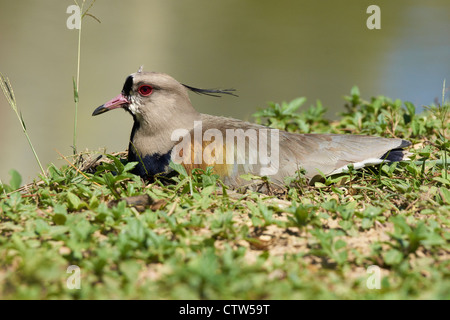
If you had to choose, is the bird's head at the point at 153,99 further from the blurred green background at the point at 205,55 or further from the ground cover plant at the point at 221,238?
the blurred green background at the point at 205,55

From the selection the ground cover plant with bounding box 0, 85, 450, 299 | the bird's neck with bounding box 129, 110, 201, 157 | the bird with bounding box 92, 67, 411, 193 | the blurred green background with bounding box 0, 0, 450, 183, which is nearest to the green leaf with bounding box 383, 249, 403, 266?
the ground cover plant with bounding box 0, 85, 450, 299

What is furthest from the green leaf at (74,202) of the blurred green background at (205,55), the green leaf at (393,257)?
the blurred green background at (205,55)

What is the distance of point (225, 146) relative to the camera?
3709mm

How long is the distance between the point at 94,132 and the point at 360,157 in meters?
4.97

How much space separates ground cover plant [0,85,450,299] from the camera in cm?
221

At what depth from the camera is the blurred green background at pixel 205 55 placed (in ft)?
26.7

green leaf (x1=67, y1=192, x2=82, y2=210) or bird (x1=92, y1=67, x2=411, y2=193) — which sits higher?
bird (x1=92, y1=67, x2=411, y2=193)

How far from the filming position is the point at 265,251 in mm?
2578

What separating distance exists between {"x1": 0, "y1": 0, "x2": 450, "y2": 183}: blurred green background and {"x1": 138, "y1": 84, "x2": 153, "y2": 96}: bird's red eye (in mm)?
2863

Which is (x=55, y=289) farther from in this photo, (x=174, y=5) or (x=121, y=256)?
(x=174, y=5)

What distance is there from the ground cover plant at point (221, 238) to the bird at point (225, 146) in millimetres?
179

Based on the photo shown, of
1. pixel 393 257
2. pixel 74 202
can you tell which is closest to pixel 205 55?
pixel 74 202

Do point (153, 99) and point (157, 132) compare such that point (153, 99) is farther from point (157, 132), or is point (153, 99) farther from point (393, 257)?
point (393, 257)

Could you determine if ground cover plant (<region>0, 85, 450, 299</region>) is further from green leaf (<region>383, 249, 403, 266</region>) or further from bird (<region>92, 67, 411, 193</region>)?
bird (<region>92, 67, 411, 193</region>)
